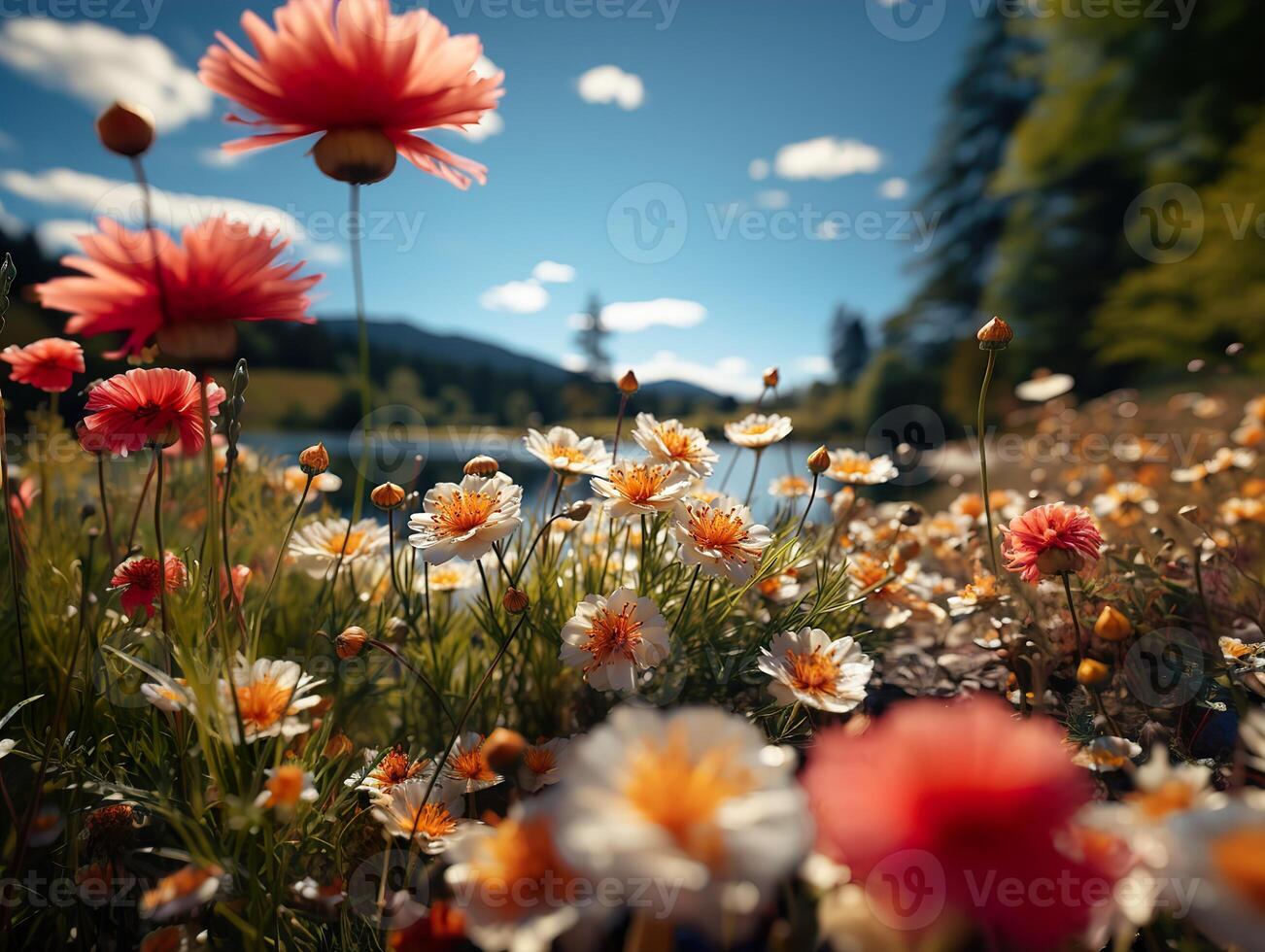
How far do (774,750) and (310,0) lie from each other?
757 mm

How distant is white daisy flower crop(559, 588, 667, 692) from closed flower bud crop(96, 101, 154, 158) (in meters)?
0.59

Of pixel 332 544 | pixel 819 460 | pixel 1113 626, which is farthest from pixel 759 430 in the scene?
pixel 332 544

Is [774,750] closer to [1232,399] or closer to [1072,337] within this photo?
[1232,399]

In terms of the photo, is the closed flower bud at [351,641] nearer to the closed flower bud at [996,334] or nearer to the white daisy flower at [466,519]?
the white daisy flower at [466,519]

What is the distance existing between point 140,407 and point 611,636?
588 millimetres

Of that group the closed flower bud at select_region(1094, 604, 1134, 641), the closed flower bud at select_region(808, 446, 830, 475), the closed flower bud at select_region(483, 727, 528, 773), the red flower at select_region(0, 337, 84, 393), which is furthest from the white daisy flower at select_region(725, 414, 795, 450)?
the red flower at select_region(0, 337, 84, 393)

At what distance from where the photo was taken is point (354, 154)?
0.64 meters

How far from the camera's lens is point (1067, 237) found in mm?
11430

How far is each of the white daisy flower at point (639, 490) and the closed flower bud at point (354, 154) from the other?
1.38 feet

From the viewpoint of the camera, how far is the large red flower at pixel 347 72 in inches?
23.7

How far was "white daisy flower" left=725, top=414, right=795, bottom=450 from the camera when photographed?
41.6 inches

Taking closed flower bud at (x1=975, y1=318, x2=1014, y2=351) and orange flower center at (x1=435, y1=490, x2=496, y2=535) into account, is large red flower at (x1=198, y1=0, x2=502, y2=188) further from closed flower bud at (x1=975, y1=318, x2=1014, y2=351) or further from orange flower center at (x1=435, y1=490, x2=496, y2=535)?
closed flower bud at (x1=975, y1=318, x2=1014, y2=351)

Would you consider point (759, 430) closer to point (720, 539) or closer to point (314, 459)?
point (720, 539)

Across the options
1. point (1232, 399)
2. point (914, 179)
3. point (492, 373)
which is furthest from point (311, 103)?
point (492, 373)
